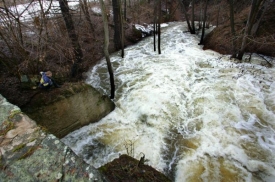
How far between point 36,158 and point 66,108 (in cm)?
343

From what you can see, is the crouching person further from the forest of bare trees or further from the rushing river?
the rushing river

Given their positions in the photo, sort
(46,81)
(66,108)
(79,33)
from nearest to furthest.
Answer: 1. (46,81)
2. (66,108)
3. (79,33)

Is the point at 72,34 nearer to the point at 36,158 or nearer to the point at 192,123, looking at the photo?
the point at 192,123

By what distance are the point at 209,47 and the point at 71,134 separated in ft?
35.4

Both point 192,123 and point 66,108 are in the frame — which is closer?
point 66,108

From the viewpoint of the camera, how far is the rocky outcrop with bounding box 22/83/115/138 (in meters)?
4.77

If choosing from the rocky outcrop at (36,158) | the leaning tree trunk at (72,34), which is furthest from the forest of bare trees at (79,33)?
the rocky outcrop at (36,158)

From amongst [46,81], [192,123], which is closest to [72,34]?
[46,81]

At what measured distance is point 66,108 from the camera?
17.2 ft

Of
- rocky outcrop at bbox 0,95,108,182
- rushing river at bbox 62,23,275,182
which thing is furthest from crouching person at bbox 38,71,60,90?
rocky outcrop at bbox 0,95,108,182

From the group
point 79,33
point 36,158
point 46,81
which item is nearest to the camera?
point 36,158

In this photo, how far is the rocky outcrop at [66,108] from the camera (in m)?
4.77

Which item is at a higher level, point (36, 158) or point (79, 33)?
point (79, 33)

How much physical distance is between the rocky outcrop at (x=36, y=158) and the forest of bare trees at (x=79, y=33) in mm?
3541
